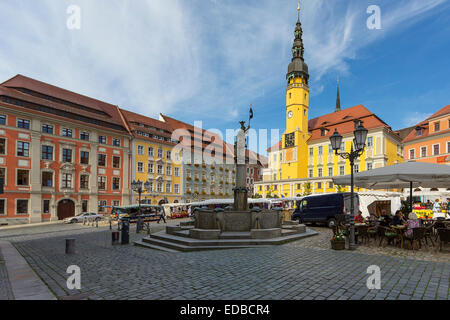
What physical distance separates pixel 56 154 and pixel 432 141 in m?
51.5

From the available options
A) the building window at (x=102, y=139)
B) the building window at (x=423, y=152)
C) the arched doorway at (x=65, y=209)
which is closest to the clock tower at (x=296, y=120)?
the building window at (x=423, y=152)

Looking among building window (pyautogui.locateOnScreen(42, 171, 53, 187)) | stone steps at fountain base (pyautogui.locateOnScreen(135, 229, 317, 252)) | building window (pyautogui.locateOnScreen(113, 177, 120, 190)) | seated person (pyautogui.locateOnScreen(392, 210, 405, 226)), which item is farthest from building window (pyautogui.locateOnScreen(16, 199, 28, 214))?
seated person (pyautogui.locateOnScreen(392, 210, 405, 226))

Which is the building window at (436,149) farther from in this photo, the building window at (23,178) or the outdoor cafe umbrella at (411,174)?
the building window at (23,178)

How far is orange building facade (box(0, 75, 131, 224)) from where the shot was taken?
1233 inches

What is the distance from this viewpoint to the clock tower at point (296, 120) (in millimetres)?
55812

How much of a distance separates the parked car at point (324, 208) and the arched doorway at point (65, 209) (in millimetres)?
28765

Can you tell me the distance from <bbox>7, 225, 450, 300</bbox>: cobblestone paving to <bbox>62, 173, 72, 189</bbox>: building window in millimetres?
29233

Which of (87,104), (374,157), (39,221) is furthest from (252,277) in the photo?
(374,157)

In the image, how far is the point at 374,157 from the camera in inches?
1811

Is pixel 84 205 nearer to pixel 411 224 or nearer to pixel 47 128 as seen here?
pixel 47 128

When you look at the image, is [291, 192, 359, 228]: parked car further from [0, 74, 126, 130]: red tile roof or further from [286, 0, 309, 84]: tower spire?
[286, 0, 309, 84]: tower spire

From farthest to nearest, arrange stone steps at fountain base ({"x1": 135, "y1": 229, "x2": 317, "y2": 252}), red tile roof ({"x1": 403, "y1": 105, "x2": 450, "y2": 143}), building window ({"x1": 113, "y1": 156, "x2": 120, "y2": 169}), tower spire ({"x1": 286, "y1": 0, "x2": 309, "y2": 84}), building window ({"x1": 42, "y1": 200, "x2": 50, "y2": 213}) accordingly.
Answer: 1. tower spire ({"x1": 286, "y1": 0, "x2": 309, "y2": 84})
2. building window ({"x1": 113, "y1": 156, "x2": 120, "y2": 169})
3. red tile roof ({"x1": 403, "y1": 105, "x2": 450, "y2": 143})
4. building window ({"x1": 42, "y1": 200, "x2": 50, "y2": 213})
5. stone steps at fountain base ({"x1": 135, "y1": 229, "x2": 317, "y2": 252})

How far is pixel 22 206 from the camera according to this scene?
31.7m
